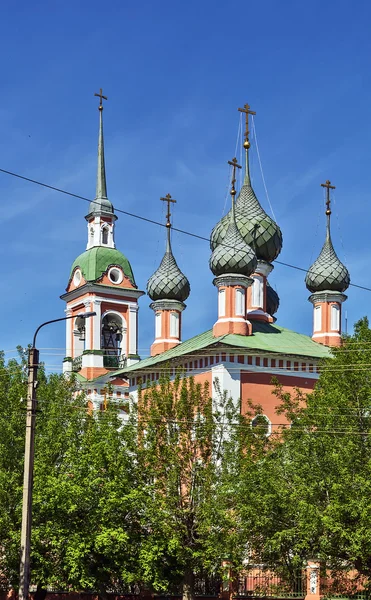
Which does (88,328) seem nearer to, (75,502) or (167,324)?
(167,324)

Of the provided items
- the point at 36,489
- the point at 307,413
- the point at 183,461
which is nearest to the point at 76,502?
the point at 36,489

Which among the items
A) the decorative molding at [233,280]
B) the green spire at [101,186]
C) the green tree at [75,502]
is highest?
the green spire at [101,186]

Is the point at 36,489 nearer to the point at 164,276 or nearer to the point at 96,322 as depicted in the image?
the point at 164,276

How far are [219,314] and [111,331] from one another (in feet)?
45.8

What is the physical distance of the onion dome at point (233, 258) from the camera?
39375 mm

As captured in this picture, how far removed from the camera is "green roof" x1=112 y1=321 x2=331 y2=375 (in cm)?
3722

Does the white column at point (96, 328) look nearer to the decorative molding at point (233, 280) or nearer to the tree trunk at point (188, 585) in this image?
the decorative molding at point (233, 280)

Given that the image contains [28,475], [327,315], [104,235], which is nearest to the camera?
[28,475]

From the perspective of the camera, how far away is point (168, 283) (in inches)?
1815

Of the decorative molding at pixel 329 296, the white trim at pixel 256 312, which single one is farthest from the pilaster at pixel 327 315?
the white trim at pixel 256 312

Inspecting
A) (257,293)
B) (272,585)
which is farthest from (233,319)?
(272,585)

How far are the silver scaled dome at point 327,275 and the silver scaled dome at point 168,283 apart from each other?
16.5ft

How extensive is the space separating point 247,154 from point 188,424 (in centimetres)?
1588

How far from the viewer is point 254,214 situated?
44.2 metres
